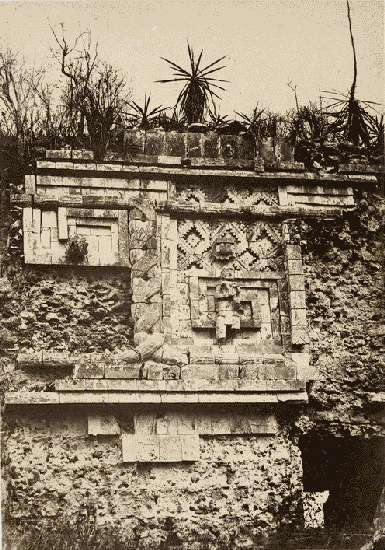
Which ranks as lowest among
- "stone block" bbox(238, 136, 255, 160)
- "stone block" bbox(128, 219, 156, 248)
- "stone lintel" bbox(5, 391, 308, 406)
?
"stone lintel" bbox(5, 391, 308, 406)

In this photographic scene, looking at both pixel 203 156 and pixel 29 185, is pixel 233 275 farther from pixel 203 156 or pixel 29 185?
pixel 29 185

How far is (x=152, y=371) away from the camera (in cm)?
973

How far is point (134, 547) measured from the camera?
927cm

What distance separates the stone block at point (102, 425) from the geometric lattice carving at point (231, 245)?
5.96 ft

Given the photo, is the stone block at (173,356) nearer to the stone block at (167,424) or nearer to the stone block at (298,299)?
the stone block at (167,424)

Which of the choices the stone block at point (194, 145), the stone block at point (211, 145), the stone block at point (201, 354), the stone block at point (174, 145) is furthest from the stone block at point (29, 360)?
the stone block at point (211, 145)

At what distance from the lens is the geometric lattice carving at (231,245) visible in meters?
10.4

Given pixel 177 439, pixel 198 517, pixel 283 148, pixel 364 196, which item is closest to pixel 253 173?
pixel 283 148

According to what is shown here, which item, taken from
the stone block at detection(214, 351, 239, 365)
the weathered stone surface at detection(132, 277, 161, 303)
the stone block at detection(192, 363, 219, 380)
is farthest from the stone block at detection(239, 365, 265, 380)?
the weathered stone surface at detection(132, 277, 161, 303)

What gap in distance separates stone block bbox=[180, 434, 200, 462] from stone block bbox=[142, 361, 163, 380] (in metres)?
0.66

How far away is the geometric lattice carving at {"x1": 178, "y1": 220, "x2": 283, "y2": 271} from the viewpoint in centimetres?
1044

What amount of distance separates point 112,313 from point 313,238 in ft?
7.93

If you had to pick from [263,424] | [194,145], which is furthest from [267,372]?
[194,145]

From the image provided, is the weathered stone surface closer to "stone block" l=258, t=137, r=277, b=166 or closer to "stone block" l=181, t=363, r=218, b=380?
"stone block" l=181, t=363, r=218, b=380
